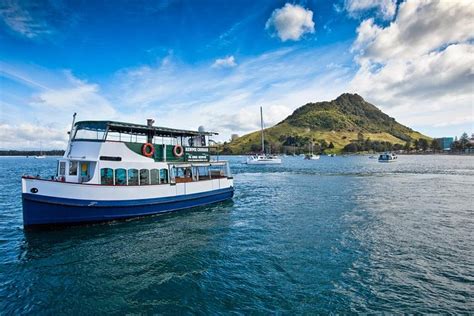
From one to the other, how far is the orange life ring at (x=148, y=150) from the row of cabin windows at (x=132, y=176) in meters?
1.59

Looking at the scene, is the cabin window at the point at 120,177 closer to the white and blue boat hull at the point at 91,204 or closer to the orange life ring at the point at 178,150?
the white and blue boat hull at the point at 91,204

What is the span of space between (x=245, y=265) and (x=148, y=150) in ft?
51.6

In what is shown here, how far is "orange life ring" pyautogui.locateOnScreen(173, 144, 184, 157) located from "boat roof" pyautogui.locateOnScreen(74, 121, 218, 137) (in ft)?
5.04

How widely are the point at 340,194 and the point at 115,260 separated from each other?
32.2 metres

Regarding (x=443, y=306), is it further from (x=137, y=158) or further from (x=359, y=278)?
(x=137, y=158)

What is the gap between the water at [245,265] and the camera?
11.1 metres

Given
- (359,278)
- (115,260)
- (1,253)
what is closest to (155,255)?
(115,260)

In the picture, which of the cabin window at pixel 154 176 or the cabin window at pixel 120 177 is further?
the cabin window at pixel 154 176

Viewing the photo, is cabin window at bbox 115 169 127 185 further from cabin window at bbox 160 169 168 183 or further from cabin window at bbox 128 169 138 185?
cabin window at bbox 160 169 168 183

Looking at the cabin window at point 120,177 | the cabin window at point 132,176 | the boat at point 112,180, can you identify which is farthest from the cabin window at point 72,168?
the cabin window at point 132,176

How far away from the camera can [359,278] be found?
12953mm

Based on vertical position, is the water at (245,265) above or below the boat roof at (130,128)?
below

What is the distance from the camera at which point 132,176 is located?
947 inches

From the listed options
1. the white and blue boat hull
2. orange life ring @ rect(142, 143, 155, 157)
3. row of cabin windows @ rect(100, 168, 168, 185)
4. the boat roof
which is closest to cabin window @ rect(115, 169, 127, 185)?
row of cabin windows @ rect(100, 168, 168, 185)
